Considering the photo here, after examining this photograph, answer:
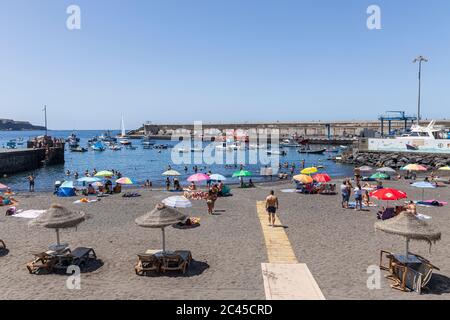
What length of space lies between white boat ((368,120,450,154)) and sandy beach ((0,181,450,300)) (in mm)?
33958

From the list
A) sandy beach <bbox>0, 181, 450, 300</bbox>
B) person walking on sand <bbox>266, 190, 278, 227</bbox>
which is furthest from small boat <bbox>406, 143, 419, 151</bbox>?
person walking on sand <bbox>266, 190, 278, 227</bbox>

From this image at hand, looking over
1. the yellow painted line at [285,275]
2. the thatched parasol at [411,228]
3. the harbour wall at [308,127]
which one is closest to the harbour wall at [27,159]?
the yellow painted line at [285,275]

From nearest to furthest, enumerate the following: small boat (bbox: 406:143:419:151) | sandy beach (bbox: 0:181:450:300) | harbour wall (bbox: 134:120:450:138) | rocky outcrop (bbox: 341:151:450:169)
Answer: sandy beach (bbox: 0:181:450:300) → rocky outcrop (bbox: 341:151:450:169) → small boat (bbox: 406:143:419:151) → harbour wall (bbox: 134:120:450:138)

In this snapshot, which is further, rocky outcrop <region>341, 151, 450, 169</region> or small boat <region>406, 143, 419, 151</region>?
small boat <region>406, 143, 419, 151</region>

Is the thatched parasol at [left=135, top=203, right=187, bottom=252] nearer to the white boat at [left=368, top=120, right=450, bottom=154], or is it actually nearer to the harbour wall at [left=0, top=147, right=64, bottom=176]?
the white boat at [left=368, top=120, right=450, bottom=154]

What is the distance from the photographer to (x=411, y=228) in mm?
9867

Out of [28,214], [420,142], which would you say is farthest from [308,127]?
[28,214]

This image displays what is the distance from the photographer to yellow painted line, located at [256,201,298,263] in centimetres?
1208

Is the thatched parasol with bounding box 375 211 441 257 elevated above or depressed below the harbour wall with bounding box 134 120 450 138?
below

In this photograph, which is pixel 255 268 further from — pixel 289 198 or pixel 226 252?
pixel 289 198

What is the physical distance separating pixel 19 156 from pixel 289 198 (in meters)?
47.1

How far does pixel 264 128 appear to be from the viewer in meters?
163

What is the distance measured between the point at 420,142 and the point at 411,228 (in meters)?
47.5
